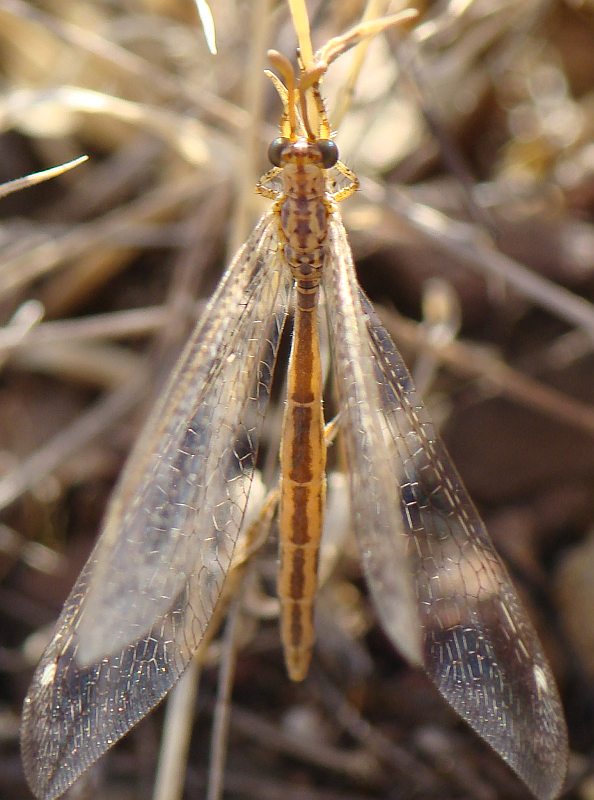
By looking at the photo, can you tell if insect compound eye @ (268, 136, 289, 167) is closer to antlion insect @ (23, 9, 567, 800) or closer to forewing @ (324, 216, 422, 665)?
antlion insect @ (23, 9, 567, 800)

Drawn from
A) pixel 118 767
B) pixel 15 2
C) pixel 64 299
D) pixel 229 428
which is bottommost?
pixel 118 767

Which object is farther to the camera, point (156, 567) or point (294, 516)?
point (294, 516)

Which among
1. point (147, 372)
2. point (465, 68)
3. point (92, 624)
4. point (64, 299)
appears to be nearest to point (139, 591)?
point (92, 624)

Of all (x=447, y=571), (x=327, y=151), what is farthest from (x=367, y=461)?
(x=327, y=151)

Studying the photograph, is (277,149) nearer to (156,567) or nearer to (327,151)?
(327,151)

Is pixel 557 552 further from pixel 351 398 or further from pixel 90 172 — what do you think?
pixel 90 172

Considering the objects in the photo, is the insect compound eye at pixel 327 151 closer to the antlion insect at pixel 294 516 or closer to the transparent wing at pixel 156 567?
the antlion insect at pixel 294 516
